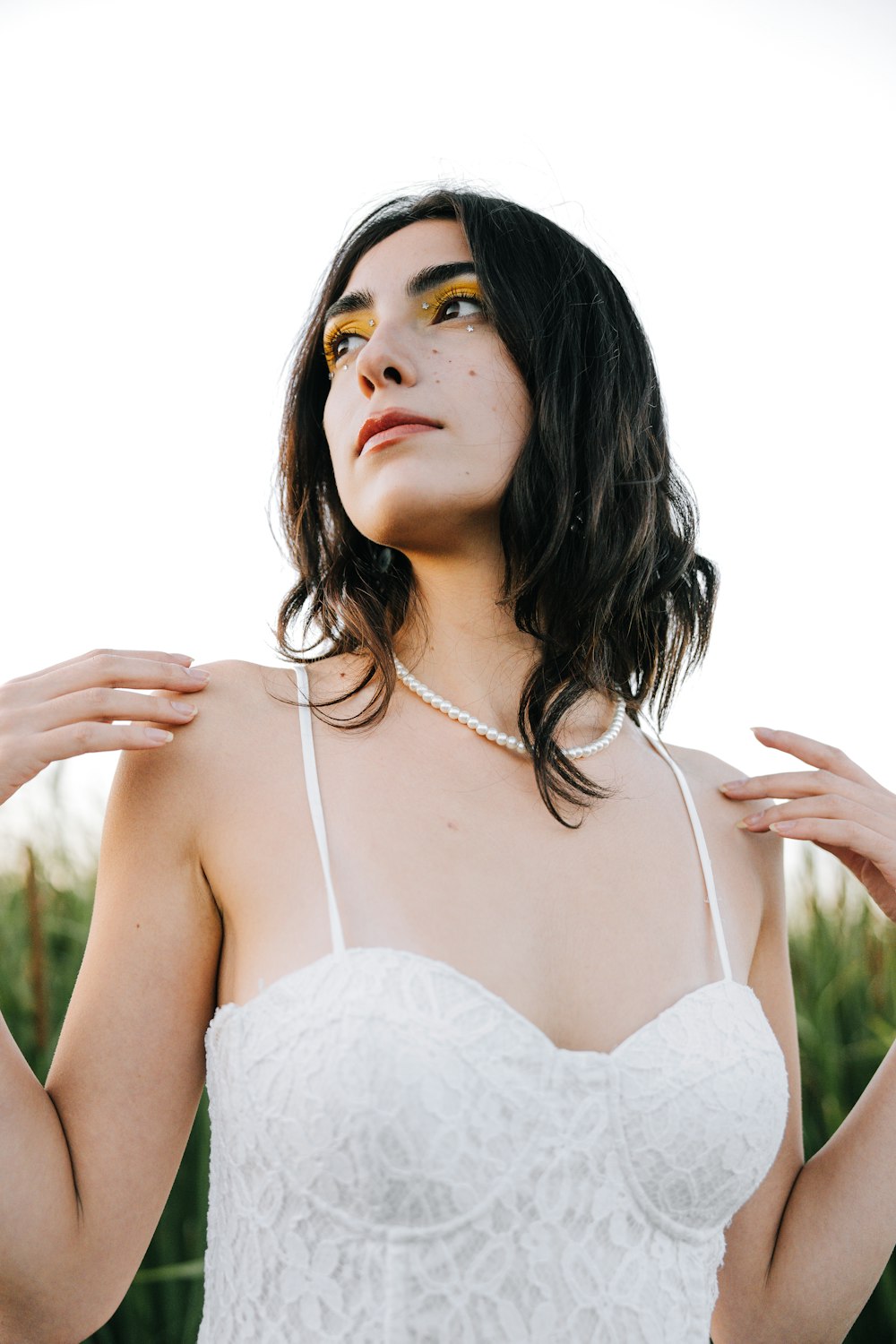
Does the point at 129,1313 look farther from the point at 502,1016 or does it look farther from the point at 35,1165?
the point at 502,1016

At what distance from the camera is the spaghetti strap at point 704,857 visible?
2006 millimetres

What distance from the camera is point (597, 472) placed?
227cm

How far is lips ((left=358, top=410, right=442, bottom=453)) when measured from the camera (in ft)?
6.66

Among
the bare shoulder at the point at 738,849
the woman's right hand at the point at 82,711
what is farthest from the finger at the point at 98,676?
the bare shoulder at the point at 738,849

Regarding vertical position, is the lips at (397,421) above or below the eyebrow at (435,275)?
below

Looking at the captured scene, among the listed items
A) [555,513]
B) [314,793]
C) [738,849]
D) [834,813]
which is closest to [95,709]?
[314,793]

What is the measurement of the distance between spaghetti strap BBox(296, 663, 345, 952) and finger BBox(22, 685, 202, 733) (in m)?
0.25

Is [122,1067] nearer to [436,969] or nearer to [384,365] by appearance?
[436,969]

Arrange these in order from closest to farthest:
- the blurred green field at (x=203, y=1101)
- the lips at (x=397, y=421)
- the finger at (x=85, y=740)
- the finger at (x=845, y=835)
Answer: the finger at (x=85, y=740) → the lips at (x=397, y=421) → the finger at (x=845, y=835) → the blurred green field at (x=203, y=1101)

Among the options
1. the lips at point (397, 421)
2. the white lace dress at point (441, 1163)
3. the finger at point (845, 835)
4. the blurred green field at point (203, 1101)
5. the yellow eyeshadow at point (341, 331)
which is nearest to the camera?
the white lace dress at point (441, 1163)

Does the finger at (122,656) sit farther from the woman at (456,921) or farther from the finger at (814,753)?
the finger at (814,753)

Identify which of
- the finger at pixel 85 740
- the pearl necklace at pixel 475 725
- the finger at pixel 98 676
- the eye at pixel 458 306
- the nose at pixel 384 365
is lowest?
the pearl necklace at pixel 475 725

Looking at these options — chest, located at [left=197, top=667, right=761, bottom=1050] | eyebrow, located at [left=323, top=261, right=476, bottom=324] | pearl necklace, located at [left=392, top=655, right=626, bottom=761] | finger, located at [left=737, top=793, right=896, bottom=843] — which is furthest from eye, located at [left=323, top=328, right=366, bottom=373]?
finger, located at [left=737, top=793, right=896, bottom=843]

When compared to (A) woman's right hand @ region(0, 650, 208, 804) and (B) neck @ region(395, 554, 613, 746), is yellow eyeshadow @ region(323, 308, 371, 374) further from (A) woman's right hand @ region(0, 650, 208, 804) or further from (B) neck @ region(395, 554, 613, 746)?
(A) woman's right hand @ region(0, 650, 208, 804)
